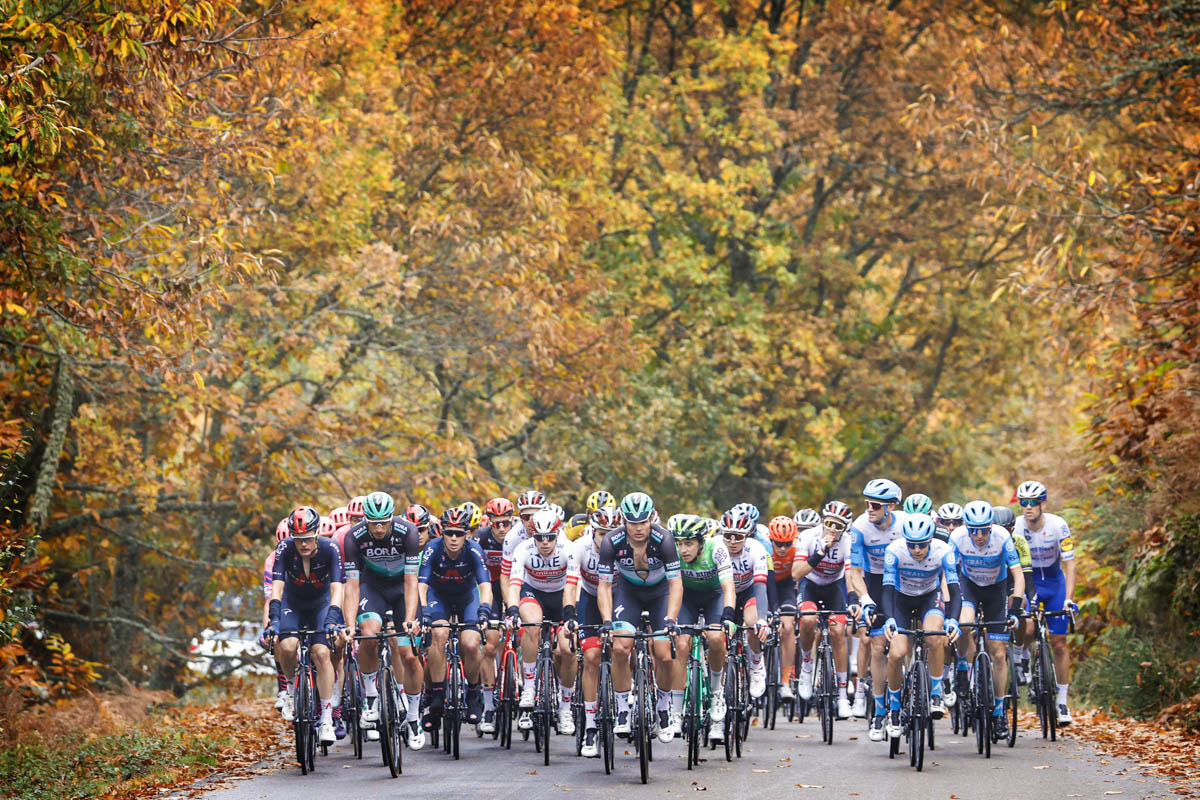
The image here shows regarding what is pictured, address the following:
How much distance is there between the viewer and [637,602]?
1344cm

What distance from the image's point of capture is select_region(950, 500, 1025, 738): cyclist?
1447 centimetres

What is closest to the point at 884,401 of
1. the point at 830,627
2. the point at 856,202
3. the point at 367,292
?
the point at 856,202

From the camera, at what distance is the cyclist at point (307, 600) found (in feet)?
41.4

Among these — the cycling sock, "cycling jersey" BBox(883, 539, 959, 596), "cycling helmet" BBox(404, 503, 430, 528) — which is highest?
"cycling helmet" BBox(404, 503, 430, 528)

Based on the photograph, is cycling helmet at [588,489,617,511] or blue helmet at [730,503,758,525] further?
blue helmet at [730,503,758,525]

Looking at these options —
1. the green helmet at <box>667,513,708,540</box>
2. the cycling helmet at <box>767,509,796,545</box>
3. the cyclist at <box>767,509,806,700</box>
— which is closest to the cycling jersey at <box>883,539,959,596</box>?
the green helmet at <box>667,513,708,540</box>

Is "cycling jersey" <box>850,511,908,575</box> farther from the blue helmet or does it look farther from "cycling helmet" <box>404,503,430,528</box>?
"cycling helmet" <box>404,503,430,528</box>

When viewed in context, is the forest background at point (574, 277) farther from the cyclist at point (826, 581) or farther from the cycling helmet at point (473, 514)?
the cyclist at point (826, 581)

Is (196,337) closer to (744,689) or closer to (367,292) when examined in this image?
(744,689)

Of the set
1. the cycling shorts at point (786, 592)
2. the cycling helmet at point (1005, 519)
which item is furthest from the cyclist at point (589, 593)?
the cycling helmet at point (1005, 519)

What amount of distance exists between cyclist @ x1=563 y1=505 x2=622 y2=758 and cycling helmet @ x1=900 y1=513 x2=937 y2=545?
2601mm

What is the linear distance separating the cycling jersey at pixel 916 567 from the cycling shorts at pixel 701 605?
5.04 ft

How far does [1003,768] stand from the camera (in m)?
12.9

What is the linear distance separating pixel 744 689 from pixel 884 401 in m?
21.0
